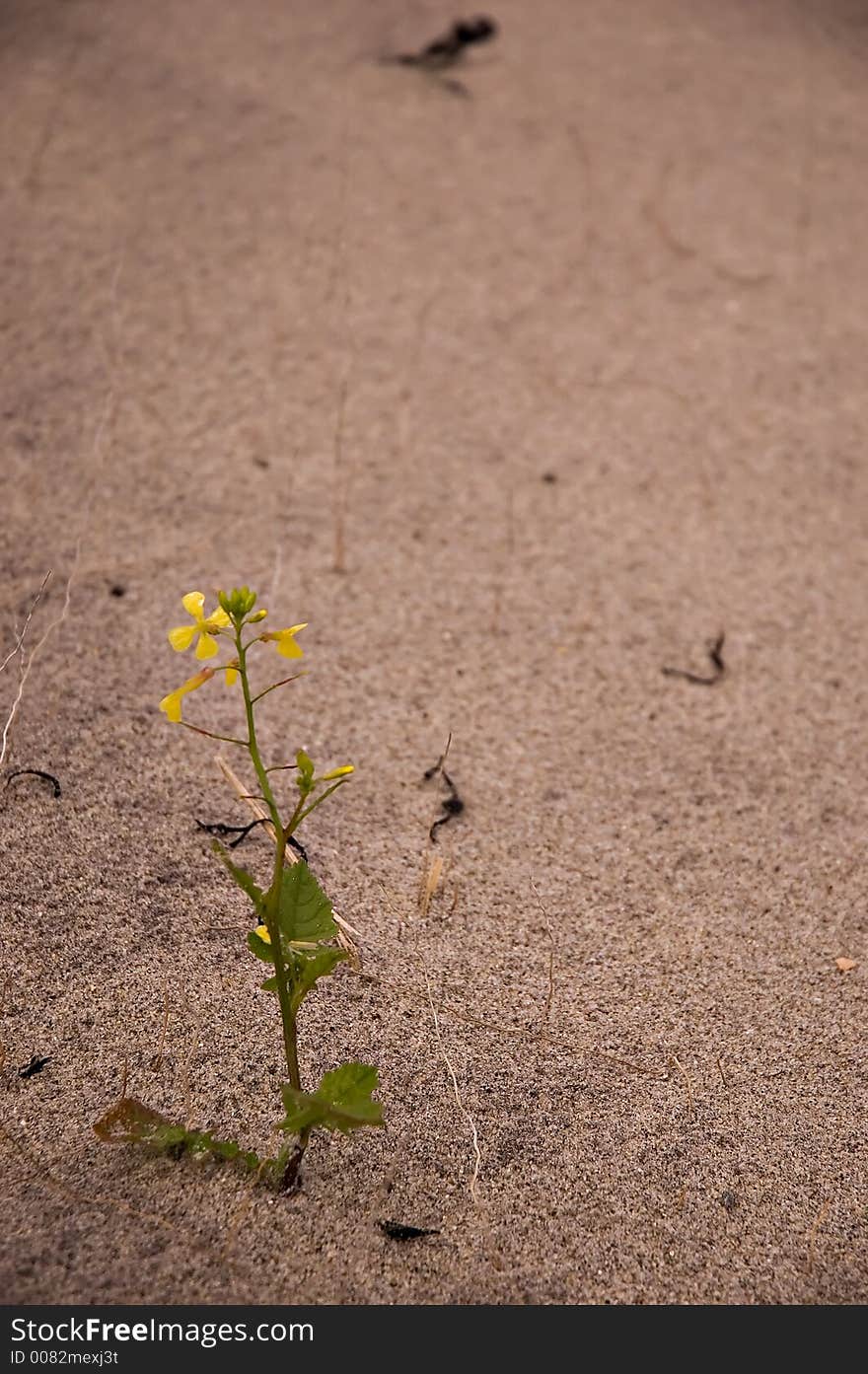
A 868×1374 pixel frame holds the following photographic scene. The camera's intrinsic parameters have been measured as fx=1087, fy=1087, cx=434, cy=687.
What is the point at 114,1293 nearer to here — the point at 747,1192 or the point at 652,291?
the point at 747,1192

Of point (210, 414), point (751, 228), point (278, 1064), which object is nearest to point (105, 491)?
point (210, 414)

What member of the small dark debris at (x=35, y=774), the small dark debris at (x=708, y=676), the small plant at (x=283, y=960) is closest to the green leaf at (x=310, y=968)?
the small plant at (x=283, y=960)

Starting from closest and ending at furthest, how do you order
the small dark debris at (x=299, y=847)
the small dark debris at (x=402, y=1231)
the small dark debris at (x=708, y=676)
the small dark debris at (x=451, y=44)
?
the small dark debris at (x=402, y=1231), the small dark debris at (x=299, y=847), the small dark debris at (x=708, y=676), the small dark debris at (x=451, y=44)

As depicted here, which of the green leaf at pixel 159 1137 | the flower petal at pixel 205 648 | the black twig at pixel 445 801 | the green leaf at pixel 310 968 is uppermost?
the flower petal at pixel 205 648

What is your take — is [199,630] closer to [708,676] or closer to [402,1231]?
[402,1231]

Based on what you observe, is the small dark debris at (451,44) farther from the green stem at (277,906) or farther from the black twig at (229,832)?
the green stem at (277,906)

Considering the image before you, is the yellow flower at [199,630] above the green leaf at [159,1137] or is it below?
above
